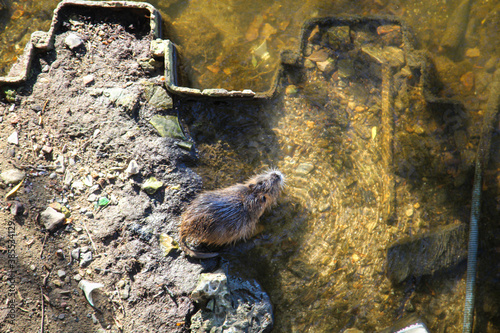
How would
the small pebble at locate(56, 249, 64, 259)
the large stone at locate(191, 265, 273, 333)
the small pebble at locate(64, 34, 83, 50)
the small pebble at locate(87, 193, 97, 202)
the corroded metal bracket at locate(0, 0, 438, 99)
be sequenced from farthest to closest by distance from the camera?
1. the small pebble at locate(64, 34, 83, 50)
2. the corroded metal bracket at locate(0, 0, 438, 99)
3. the small pebble at locate(87, 193, 97, 202)
4. the small pebble at locate(56, 249, 64, 259)
5. the large stone at locate(191, 265, 273, 333)

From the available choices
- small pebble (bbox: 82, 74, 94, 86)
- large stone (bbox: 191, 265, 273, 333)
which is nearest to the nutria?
large stone (bbox: 191, 265, 273, 333)

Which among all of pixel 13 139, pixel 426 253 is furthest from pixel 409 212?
pixel 13 139

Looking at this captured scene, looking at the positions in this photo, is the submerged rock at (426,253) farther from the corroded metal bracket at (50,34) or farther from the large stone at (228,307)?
the corroded metal bracket at (50,34)

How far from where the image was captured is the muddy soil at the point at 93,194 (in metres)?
3.35

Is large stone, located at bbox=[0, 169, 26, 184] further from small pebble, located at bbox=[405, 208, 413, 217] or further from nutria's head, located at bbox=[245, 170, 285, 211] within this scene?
small pebble, located at bbox=[405, 208, 413, 217]

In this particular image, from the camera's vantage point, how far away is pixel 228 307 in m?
3.34

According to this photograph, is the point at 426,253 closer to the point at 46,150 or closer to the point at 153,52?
the point at 153,52

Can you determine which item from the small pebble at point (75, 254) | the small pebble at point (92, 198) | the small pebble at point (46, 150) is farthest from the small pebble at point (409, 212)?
the small pebble at point (46, 150)

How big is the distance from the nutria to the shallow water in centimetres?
22

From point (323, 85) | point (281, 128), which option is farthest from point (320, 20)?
point (281, 128)

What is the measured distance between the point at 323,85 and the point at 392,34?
1.38 metres

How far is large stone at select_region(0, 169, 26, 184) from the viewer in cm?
364

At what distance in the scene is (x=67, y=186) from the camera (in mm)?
3686

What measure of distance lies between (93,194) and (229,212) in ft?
5.36
